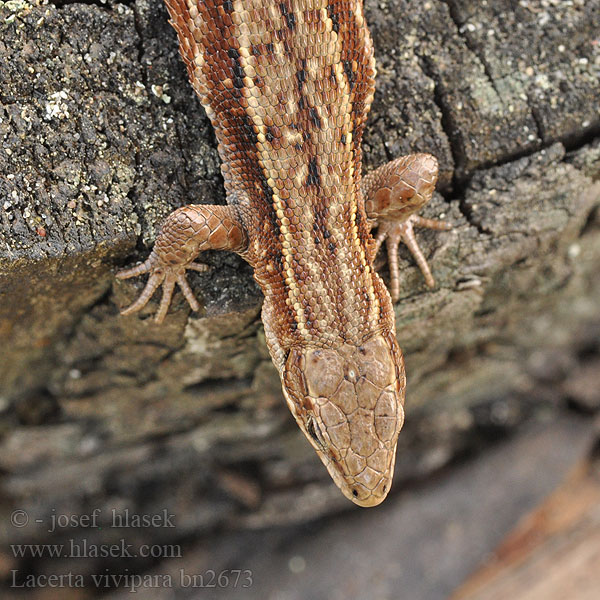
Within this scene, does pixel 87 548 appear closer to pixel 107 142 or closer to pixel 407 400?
pixel 407 400

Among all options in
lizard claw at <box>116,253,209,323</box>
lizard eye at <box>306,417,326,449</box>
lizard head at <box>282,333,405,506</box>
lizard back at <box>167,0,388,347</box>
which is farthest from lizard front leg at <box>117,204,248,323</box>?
lizard eye at <box>306,417,326,449</box>

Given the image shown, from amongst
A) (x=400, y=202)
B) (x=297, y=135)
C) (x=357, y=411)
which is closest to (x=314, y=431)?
(x=357, y=411)

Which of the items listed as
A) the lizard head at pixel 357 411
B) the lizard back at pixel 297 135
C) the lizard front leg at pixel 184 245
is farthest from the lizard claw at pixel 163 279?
the lizard head at pixel 357 411

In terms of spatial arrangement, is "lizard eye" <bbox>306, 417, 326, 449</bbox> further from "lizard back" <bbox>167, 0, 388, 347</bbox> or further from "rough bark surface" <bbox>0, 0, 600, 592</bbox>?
"rough bark surface" <bbox>0, 0, 600, 592</bbox>

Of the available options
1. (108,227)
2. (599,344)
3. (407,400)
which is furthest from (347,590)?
(108,227)

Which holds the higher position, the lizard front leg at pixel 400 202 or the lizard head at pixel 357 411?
the lizard front leg at pixel 400 202

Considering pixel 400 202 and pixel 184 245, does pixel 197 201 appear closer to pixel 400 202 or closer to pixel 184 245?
pixel 184 245

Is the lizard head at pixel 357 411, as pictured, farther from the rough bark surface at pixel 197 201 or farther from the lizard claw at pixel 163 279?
the lizard claw at pixel 163 279
